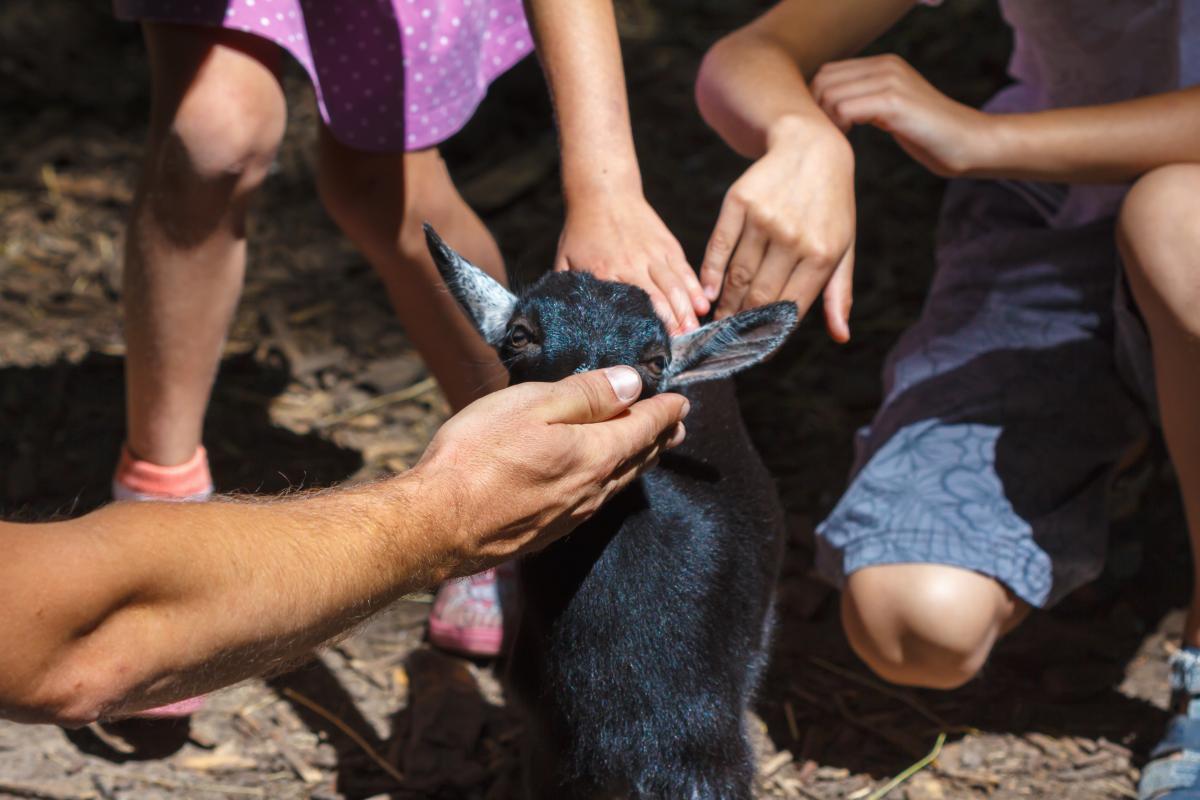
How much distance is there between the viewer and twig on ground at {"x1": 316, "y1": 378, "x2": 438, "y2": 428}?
373cm

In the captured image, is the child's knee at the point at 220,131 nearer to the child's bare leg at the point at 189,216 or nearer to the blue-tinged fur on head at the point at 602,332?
the child's bare leg at the point at 189,216

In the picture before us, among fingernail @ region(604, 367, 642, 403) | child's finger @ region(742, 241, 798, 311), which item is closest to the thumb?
fingernail @ region(604, 367, 642, 403)

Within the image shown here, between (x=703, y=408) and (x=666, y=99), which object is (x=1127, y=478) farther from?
(x=666, y=99)

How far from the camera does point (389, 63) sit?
106 inches

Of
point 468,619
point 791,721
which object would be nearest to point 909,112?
point 791,721

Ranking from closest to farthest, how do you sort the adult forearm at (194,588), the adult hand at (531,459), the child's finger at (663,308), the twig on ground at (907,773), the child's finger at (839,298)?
the adult forearm at (194,588)
the adult hand at (531,459)
the child's finger at (663,308)
the child's finger at (839,298)
the twig on ground at (907,773)

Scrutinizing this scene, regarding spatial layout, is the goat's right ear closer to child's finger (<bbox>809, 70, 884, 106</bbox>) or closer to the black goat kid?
the black goat kid

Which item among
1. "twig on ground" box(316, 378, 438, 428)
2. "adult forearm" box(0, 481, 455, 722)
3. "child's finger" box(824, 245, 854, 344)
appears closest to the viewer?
"adult forearm" box(0, 481, 455, 722)

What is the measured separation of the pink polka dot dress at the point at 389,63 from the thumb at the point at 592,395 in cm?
101

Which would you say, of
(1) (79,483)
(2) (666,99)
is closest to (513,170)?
(2) (666,99)

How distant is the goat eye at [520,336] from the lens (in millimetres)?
2131

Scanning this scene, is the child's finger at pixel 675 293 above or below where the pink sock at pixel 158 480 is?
above

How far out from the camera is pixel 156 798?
2609 mm

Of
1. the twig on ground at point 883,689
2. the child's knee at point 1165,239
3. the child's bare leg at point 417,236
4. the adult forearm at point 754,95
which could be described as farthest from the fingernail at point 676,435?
the twig on ground at point 883,689
